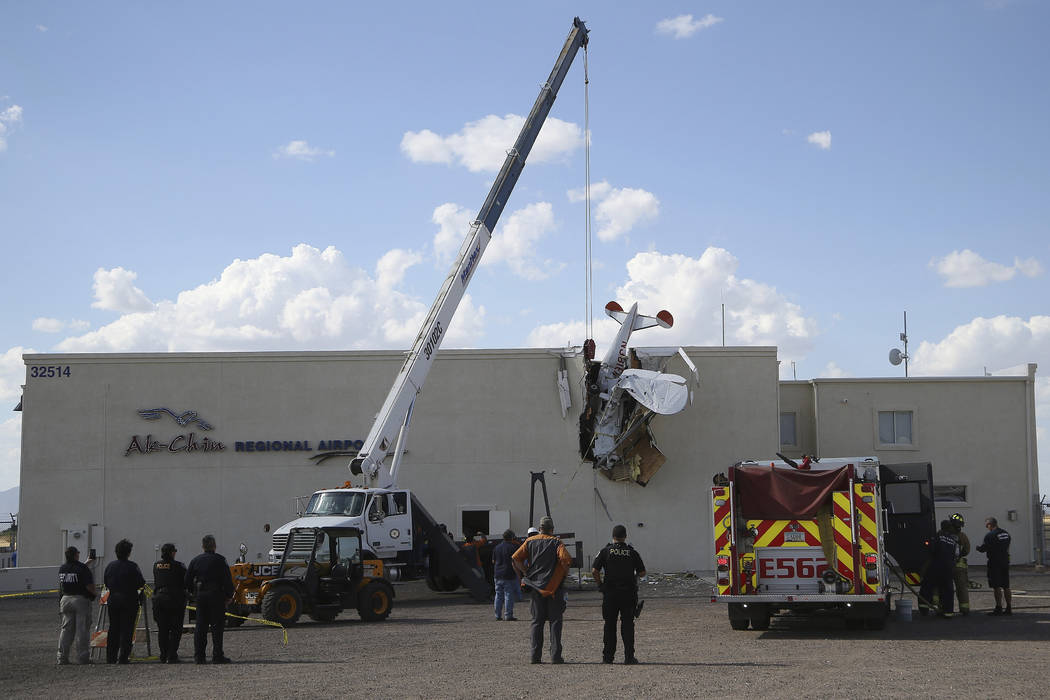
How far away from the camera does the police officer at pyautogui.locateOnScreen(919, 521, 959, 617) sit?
57.2ft

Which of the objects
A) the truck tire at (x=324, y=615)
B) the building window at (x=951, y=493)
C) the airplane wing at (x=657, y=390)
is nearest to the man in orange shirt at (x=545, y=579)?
the truck tire at (x=324, y=615)

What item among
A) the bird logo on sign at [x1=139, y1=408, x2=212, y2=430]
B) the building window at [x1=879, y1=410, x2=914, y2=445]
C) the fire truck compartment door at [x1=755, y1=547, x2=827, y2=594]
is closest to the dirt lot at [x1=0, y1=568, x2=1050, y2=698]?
the fire truck compartment door at [x1=755, y1=547, x2=827, y2=594]

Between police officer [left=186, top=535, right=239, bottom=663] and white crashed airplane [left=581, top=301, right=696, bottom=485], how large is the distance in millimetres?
19349

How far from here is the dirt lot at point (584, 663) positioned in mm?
10680

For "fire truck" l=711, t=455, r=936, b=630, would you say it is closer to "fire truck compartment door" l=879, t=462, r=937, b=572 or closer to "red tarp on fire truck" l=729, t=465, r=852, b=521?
"red tarp on fire truck" l=729, t=465, r=852, b=521

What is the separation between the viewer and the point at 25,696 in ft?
36.0

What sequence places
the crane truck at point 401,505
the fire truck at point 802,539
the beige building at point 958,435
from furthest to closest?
the beige building at point 958,435 → the crane truck at point 401,505 → the fire truck at point 802,539

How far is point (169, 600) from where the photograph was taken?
531 inches

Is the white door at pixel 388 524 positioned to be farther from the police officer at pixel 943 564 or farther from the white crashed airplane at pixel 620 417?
the police officer at pixel 943 564

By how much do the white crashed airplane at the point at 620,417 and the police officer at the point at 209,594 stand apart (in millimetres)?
19349

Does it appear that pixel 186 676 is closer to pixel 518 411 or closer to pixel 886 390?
pixel 518 411

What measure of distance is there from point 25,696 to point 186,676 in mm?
1795

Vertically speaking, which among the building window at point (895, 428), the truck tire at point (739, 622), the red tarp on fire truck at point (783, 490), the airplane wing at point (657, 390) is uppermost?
the airplane wing at point (657, 390)

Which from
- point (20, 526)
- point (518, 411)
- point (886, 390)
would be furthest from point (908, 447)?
point (20, 526)
